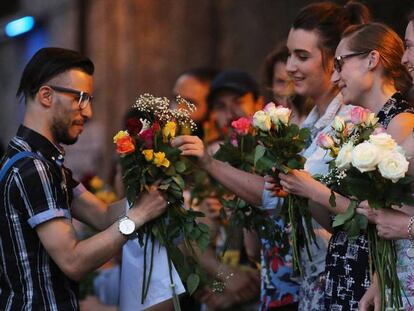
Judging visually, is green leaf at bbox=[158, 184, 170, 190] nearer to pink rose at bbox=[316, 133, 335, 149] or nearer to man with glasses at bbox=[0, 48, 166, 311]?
man with glasses at bbox=[0, 48, 166, 311]

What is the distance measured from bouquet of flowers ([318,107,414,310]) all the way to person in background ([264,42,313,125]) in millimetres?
1298

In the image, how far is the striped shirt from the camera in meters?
4.04

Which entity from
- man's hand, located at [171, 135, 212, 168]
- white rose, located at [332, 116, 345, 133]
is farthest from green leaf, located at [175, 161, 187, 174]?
white rose, located at [332, 116, 345, 133]

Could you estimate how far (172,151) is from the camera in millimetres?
4137

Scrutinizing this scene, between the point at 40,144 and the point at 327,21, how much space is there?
5.46 feet

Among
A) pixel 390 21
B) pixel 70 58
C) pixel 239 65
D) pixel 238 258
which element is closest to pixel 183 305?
pixel 238 258

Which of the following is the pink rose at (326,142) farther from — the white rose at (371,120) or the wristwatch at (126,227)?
the wristwatch at (126,227)

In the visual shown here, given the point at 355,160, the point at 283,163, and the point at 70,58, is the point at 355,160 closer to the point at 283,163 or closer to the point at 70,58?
the point at 283,163

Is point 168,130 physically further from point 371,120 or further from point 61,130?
point 371,120

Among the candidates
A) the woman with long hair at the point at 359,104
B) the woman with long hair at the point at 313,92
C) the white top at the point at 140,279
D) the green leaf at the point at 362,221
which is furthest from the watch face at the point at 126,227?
the green leaf at the point at 362,221

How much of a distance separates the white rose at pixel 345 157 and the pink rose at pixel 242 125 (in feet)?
3.43

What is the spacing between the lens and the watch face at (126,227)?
13.4 ft

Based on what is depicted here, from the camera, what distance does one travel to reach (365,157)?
370 centimetres

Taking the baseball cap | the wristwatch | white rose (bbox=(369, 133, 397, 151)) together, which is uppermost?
the baseball cap
